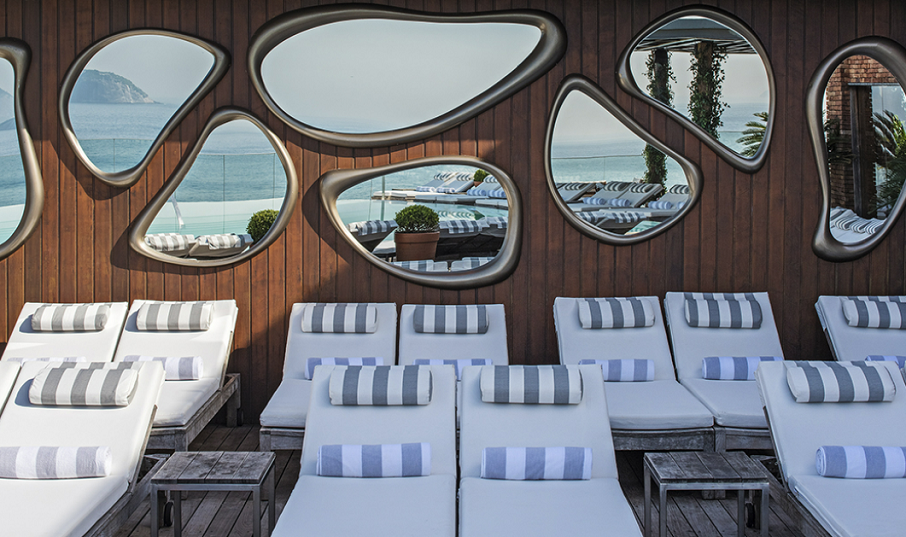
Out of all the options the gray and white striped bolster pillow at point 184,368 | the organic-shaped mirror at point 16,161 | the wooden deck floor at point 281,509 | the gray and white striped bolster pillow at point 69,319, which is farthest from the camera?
the organic-shaped mirror at point 16,161

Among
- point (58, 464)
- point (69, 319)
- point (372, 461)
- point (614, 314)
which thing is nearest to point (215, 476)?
point (372, 461)

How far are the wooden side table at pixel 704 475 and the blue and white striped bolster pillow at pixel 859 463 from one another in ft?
0.98

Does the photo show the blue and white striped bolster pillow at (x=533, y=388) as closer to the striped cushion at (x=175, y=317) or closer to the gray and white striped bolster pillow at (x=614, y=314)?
the gray and white striped bolster pillow at (x=614, y=314)

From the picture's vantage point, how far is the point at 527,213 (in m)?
4.64

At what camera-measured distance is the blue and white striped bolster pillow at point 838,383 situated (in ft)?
10.0

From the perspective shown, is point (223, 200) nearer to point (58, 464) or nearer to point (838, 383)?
point (58, 464)

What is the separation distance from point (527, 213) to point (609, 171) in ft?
2.05

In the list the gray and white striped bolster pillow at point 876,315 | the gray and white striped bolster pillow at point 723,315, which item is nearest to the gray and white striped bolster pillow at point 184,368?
the gray and white striped bolster pillow at point 723,315

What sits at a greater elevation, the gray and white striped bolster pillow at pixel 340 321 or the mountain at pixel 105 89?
the mountain at pixel 105 89

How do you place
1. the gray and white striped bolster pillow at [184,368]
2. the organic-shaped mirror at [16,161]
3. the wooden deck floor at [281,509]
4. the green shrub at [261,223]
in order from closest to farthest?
the wooden deck floor at [281,509] → the gray and white striped bolster pillow at [184,368] → the organic-shaped mirror at [16,161] → the green shrub at [261,223]

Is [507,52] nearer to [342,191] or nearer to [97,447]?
[342,191]

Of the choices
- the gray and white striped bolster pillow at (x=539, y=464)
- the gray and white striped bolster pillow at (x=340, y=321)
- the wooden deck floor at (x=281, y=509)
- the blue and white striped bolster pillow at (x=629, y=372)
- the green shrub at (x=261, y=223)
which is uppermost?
the green shrub at (x=261, y=223)

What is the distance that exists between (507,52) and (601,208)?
48.7 inches

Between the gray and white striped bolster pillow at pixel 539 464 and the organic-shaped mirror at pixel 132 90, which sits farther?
the organic-shaped mirror at pixel 132 90
